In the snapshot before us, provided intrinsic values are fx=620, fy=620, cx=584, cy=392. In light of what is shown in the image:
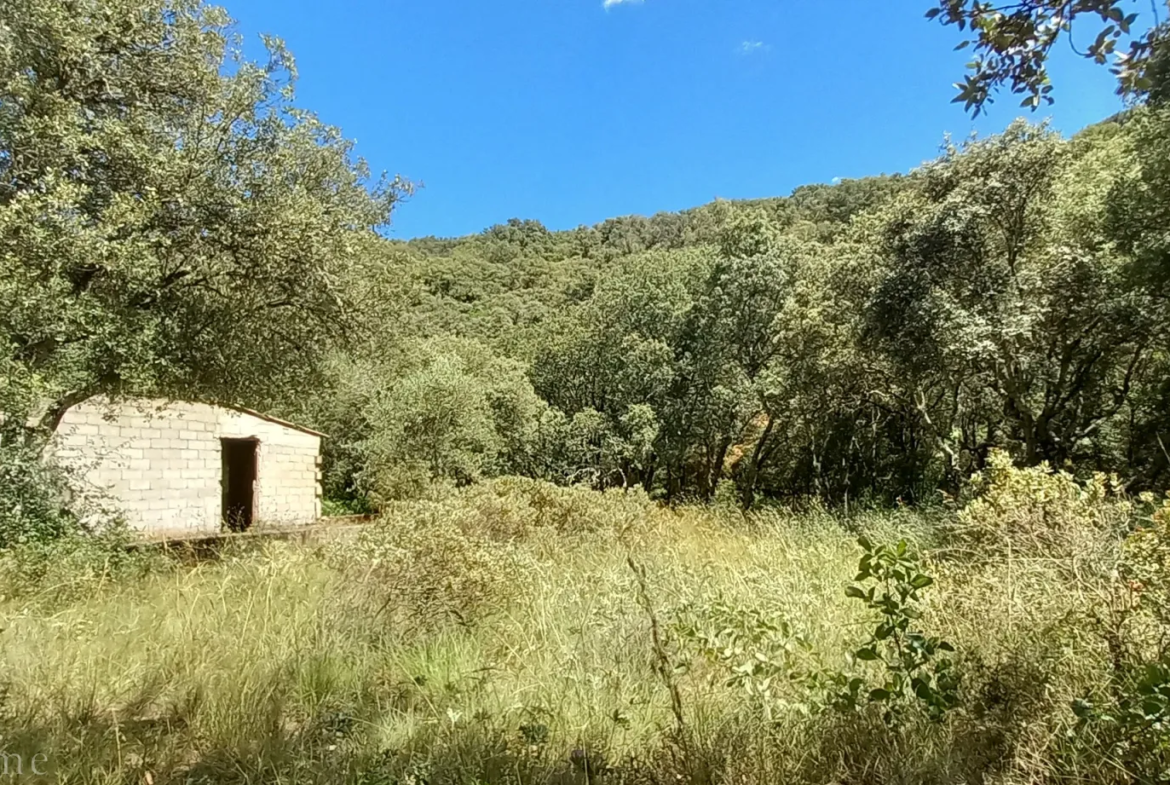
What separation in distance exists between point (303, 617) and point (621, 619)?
1916mm

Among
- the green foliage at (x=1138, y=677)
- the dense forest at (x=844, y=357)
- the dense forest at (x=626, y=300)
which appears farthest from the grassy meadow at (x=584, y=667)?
the dense forest at (x=626, y=300)

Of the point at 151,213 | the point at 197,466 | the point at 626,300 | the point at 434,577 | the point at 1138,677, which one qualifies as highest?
the point at 626,300

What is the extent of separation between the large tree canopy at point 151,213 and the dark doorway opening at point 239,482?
30.4 ft

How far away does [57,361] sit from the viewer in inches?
255

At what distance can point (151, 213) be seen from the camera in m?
6.43

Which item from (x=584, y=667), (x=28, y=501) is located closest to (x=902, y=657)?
(x=584, y=667)

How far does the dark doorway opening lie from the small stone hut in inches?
1.3

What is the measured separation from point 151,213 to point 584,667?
6457mm

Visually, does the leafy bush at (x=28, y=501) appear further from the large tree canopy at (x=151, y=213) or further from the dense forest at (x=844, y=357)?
the dense forest at (x=844, y=357)

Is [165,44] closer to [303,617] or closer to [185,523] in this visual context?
[303,617]

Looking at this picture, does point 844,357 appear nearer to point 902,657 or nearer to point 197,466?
point 902,657

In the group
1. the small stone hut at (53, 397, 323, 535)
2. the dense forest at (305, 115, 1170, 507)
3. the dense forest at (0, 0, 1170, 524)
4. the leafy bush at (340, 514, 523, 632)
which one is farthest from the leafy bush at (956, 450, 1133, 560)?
the small stone hut at (53, 397, 323, 535)

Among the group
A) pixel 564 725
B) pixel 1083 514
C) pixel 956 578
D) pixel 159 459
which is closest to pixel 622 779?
pixel 564 725

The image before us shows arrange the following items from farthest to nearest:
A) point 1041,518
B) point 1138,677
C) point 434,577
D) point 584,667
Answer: point 434,577, point 1041,518, point 584,667, point 1138,677
